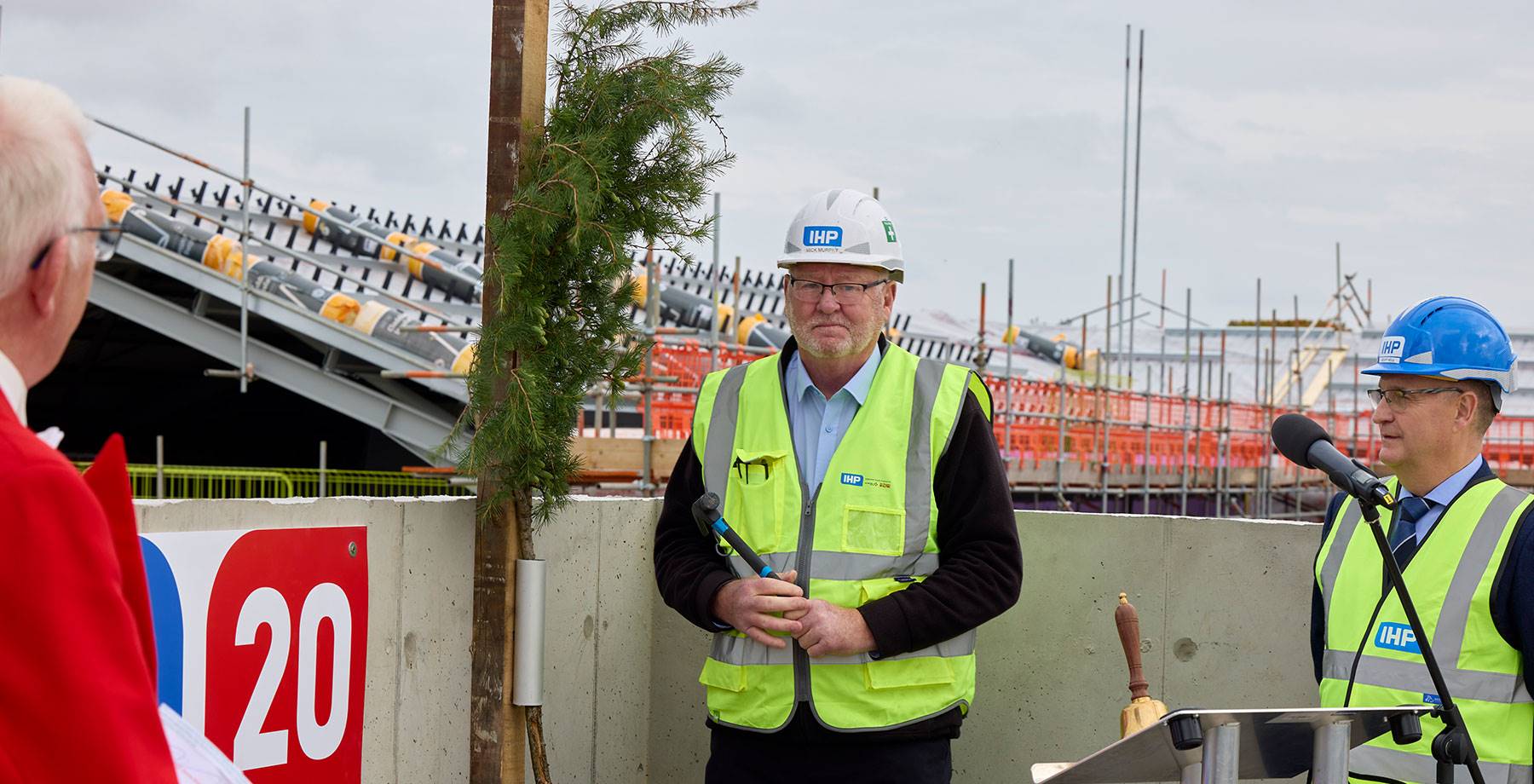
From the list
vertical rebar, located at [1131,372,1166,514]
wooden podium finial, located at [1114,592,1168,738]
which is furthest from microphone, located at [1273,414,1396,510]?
vertical rebar, located at [1131,372,1166,514]

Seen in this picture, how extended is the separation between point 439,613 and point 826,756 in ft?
4.48

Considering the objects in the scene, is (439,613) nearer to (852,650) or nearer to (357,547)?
(357,547)

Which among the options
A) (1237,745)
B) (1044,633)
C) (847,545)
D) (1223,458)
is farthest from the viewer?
(1223,458)

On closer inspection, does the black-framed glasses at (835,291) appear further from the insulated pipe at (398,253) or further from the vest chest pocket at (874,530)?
the insulated pipe at (398,253)

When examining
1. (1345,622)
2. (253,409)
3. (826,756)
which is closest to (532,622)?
(826,756)

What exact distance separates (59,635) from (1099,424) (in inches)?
977

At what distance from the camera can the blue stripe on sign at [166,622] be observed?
3434mm

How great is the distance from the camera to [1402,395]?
338 cm

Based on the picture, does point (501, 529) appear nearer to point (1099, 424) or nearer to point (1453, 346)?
point (1453, 346)

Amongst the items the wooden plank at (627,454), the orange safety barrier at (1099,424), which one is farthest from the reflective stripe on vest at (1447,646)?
the wooden plank at (627,454)

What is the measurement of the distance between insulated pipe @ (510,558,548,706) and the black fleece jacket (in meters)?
0.80

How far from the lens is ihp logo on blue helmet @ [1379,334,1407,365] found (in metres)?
3.38

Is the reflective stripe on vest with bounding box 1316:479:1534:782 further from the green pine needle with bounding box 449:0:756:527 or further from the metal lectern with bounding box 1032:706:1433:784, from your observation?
the green pine needle with bounding box 449:0:756:527

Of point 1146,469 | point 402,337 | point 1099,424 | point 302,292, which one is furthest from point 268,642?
point 1099,424
